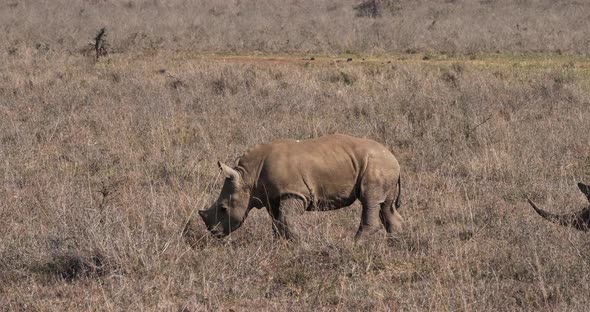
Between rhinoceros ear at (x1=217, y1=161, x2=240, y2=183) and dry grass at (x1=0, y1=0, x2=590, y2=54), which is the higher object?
rhinoceros ear at (x1=217, y1=161, x2=240, y2=183)

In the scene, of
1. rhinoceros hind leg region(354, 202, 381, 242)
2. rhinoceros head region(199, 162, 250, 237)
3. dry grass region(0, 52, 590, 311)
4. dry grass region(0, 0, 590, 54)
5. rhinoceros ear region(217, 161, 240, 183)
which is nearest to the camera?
dry grass region(0, 52, 590, 311)

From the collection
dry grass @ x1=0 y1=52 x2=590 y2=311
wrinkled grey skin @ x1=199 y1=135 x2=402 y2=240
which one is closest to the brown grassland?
dry grass @ x1=0 y1=52 x2=590 y2=311

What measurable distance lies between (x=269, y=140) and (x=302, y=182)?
4.64 m

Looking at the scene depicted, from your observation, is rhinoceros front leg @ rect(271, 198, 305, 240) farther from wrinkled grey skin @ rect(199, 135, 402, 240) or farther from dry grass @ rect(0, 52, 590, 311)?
dry grass @ rect(0, 52, 590, 311)

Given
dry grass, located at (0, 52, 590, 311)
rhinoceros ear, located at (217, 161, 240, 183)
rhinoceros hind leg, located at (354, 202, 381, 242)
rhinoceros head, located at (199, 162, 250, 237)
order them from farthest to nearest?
rhinoceros hind leg, located at (354, 202, 381, 242)
rhinoceros head, located at (199, 162, 250, 237)
rhinoceros ear, located at (217, 161, 240, 183)
dry grass, located at (0, 52, 590, 311)

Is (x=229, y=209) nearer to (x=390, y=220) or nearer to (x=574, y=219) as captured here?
(x=390, y=220)

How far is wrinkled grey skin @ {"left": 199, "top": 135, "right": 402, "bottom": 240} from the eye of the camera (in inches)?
239

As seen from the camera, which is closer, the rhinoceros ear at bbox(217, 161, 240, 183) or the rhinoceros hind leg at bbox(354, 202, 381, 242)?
the rhinoceros ear at bbox(217, 161, 240, 183)

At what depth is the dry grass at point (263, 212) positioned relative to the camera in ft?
17.3

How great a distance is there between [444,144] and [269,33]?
16692 millimetres

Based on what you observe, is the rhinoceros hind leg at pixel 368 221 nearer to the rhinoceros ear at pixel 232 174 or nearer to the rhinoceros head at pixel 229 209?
the rhinoceros head at pixel 229 209

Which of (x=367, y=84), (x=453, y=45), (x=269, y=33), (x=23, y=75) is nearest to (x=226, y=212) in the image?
(x=367, y=84)

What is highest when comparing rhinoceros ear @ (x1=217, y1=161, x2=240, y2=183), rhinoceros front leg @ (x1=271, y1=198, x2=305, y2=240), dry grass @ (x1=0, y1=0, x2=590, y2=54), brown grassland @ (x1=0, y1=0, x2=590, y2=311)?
rhinoceros ear @ (x1=217, y1=161, x2=240, y2=183)

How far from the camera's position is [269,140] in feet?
35.1
